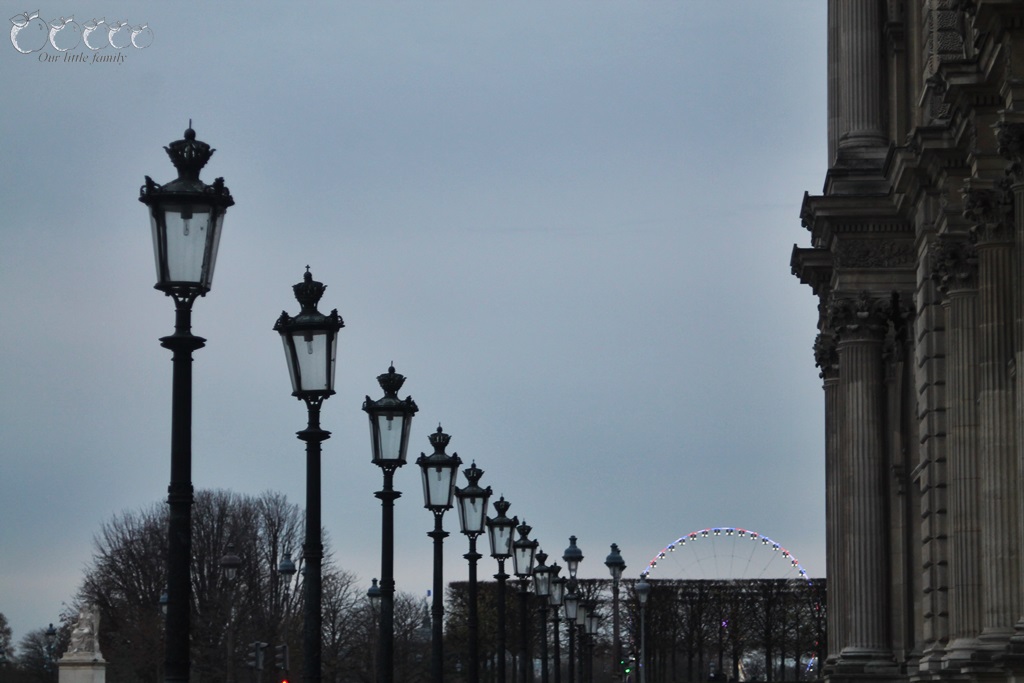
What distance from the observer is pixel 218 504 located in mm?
114375

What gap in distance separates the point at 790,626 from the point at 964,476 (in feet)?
435

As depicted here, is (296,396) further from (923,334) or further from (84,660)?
(84,660)

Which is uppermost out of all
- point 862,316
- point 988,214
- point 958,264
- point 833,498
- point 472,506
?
point 862,316

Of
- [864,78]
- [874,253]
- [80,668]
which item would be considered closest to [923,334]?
[874,253]

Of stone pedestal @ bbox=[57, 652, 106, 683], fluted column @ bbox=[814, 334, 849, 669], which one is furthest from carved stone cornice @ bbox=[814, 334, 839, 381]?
stone pedestal @ bbox=[57, 652, 106, 683]

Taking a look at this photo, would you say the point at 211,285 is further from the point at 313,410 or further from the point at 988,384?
the point at 988,384

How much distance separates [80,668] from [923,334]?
6478 centimetres

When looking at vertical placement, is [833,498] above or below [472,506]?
above

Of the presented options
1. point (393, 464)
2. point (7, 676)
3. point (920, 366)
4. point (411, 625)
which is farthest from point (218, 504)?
point (393, 464)

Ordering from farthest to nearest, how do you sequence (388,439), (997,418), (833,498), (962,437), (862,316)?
→ (833,498) → (862,316) → (962,437) → (997,418) → (388,439)

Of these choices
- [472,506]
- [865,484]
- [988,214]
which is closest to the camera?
[988,214]

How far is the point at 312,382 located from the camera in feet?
69.4

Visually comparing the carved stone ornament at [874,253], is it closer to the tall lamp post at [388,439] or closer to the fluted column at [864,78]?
the fluted column at [864,78]

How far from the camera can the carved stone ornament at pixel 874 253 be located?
4172 centimetres
